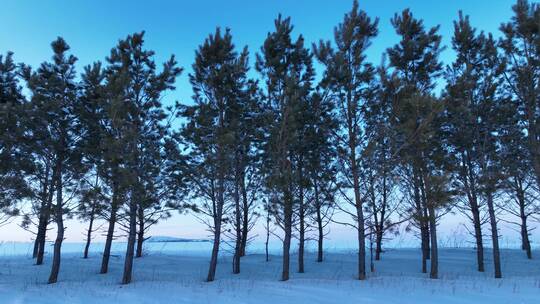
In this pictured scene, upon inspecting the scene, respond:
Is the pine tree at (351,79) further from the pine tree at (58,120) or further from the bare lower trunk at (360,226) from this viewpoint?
the pine tree at (58,120)

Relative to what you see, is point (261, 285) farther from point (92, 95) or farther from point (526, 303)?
point (92, 95)

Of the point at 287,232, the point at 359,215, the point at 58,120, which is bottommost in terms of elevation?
the point at 287,232

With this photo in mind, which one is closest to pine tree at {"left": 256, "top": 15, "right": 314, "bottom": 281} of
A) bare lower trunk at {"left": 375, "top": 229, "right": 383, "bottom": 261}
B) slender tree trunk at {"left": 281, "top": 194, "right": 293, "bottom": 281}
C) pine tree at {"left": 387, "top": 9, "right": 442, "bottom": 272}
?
slender tree trunk at {"left": 281, "top": 194, "right": 293, "bottom": 281}

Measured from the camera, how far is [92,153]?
52.3 ft

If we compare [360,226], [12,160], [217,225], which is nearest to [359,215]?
[360,226]

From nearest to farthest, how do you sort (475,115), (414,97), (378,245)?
(414,97) < (475,115) < (378,245)

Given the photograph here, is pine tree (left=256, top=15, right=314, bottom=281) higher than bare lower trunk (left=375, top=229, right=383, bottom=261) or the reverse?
higher

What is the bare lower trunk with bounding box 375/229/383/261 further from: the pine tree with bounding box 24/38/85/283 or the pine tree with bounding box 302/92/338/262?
the pine tree with bounding box 24/38/85/283

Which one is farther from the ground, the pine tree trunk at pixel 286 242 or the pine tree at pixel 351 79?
the pine tree at pixel 351 79

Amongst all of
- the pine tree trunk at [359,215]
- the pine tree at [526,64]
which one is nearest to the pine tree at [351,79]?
the pine tree trunk at [359,215]

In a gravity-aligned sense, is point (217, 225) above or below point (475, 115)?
→ below

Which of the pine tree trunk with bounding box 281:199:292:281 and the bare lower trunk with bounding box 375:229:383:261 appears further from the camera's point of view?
the bare lower trunk with bounding box 375:229:383:261

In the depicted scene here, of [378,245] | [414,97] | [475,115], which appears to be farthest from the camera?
[378,245]

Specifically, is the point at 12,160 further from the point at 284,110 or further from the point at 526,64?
the point at 526,64
